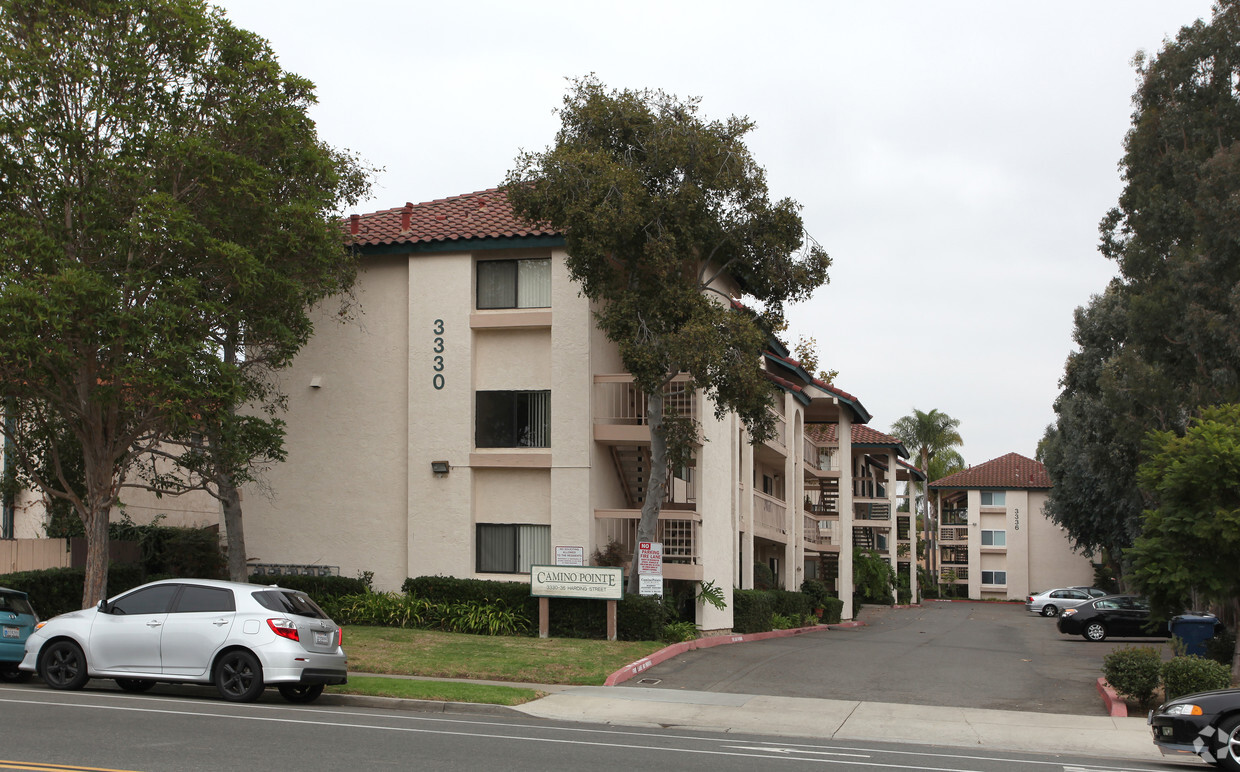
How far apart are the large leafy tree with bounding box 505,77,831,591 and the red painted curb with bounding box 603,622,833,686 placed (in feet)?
6.64

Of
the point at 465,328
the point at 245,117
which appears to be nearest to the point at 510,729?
the point at 245,117

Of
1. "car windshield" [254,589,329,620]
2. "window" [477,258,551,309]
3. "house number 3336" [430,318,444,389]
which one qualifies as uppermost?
"window" [477,258,551,309]

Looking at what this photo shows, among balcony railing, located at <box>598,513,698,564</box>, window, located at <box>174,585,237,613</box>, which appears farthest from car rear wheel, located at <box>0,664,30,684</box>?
balcony railing, located at <box>598,513,698,564</box>

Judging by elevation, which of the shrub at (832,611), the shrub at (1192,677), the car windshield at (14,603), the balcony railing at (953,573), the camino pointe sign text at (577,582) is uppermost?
the car windshield at (14,603)

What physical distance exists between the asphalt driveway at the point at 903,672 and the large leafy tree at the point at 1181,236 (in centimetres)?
696

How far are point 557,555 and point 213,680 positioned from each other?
31.9 ft

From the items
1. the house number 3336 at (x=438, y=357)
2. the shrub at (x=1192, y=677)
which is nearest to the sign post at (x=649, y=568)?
the house number 3336 at (x=438, y=357)

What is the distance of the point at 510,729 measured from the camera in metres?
12.8

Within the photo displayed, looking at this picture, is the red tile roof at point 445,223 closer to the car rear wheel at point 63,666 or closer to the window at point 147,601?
the window at point 147,601

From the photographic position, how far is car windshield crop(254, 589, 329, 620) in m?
14.6

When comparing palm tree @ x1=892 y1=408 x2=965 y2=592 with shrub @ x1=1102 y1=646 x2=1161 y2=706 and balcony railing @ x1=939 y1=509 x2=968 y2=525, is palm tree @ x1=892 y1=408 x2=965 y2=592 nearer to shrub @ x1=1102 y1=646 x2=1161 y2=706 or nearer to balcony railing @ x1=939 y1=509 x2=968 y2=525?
balcony railing @ x1=939 y1=509 x2=968 y2=525

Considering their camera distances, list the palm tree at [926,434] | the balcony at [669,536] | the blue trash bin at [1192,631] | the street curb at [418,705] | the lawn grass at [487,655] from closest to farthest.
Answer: the street curb at [418,705] → the lawn grass at [487,655] → the blue trash bin at [1192,631] → the balcony at [669,536] → the palm tree at [926,434]

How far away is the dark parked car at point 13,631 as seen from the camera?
1572 centimetres

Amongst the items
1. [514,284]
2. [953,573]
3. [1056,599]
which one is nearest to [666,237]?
[514,284]
